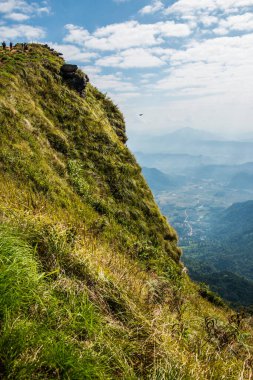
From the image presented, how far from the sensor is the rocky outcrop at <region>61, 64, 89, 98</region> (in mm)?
31000

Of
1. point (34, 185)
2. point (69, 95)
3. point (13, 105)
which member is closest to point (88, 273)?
point (34, 185)

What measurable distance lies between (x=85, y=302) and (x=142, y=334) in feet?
3.35

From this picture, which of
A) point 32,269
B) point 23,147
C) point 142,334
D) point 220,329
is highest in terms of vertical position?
point 23,147

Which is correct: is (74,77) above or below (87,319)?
above

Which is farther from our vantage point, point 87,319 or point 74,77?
point 74,77

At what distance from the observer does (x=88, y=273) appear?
6.32 metres

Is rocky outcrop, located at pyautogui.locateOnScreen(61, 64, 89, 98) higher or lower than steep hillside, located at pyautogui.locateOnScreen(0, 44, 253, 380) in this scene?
higher

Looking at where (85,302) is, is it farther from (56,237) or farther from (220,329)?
(220,329)

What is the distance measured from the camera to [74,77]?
31.2 metres

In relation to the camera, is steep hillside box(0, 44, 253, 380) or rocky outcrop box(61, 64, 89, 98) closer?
steep hillside box(0, 44, 253, 380)

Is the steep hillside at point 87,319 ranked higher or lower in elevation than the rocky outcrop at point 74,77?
lower

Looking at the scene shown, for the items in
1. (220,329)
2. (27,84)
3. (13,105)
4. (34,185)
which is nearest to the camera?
(220,329)

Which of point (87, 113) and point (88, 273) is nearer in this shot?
point (88, 273)

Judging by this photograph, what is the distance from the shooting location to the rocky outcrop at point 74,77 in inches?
1220
